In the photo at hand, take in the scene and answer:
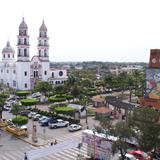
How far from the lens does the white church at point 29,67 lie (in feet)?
333

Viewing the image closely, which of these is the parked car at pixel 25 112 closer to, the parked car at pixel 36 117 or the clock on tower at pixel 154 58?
the parked car at pixel 36 117

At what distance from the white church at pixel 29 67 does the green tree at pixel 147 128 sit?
7432 cm

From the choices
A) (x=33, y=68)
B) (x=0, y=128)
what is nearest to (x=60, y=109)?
(x=0, y=128)

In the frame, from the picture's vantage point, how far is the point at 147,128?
2991 centimetres

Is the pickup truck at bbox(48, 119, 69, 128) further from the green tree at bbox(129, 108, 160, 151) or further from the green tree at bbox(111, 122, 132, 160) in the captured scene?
the green tree at bbox(111, 122, 132, 160)

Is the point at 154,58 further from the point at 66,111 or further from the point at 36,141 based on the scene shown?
the point at 36,141

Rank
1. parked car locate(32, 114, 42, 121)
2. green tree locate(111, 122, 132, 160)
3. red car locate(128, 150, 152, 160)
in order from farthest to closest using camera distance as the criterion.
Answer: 1. parked car locate(32, 114, 42, 121)
2. red car locate(128, 150, 152, 160)
3. green tree locate(111, 122, 132, 160)

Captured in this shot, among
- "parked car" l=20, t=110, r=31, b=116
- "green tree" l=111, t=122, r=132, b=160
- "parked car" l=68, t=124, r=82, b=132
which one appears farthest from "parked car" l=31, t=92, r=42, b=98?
"green tree" l=111, t=122, r=132, b=160

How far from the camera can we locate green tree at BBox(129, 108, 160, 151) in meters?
30.0

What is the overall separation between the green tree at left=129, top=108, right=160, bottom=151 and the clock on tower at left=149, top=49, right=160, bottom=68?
73.9 ft

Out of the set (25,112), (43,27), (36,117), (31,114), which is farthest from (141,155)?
(43,27)

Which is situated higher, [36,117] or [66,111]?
[66,111]

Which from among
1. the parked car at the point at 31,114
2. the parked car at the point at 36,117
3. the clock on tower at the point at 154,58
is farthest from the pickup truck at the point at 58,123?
the clock on tower at the point at 154,58

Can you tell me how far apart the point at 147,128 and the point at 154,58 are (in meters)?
24.8
